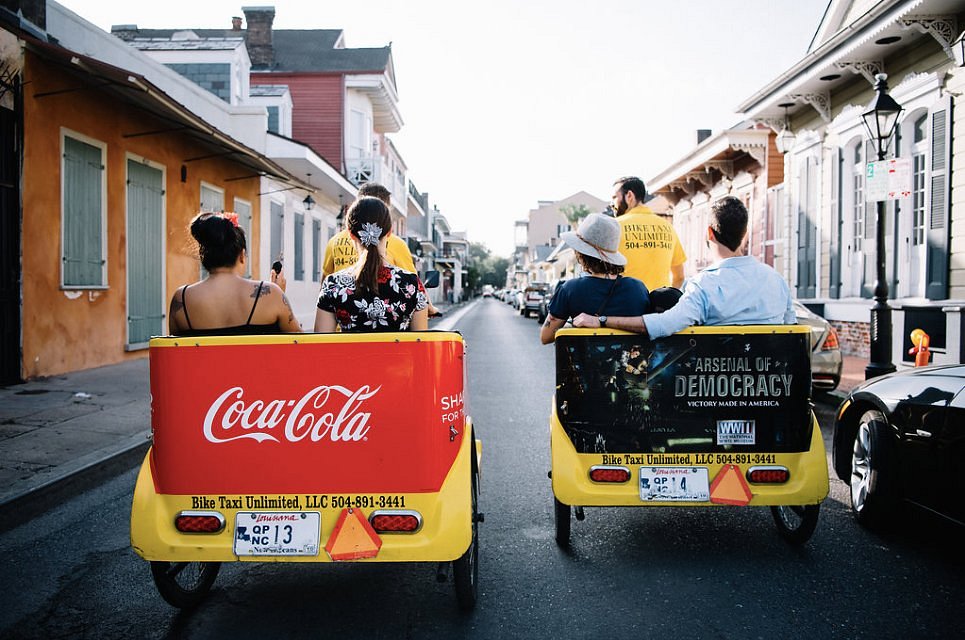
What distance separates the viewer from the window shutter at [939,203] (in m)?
11.3

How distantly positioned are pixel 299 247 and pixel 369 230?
66.5ft

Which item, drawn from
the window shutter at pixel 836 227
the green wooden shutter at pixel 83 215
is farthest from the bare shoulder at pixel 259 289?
the window shutter at pixel 836 227

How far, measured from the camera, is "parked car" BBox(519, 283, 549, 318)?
35.3 metres

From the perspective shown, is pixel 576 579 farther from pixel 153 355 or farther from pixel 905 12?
pixel 905 12

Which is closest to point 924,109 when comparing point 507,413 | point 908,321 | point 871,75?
point 871,75

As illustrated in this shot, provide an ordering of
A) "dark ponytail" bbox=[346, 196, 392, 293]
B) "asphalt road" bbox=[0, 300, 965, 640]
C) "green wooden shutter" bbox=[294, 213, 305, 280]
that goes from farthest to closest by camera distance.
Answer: "green wooden shutter" bbox=[294, 213, 305, 280] → "dark ponytail" bbox=[346, 196, 392, 293] → "asphalt road" bbox=[0, 300, 965, 640]

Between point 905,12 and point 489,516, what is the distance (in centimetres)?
1056

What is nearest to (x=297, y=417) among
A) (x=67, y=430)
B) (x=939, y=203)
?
(x=67, y=430)

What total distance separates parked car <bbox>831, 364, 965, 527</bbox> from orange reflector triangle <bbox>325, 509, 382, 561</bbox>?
2681 millimetres

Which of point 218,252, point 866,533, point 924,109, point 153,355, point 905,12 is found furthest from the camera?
point 924,109

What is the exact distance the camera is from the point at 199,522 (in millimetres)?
3045

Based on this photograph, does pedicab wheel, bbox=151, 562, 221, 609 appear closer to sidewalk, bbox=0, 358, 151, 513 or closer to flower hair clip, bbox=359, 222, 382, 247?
flower hair clip, bbox=359, 222, 382, 247

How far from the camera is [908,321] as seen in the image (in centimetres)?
1149

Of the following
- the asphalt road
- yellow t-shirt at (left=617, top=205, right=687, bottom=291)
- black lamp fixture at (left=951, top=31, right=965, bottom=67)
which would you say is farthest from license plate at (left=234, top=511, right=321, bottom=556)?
black lamp fixture at (left=951, top=31, right=965, bottom=67)
